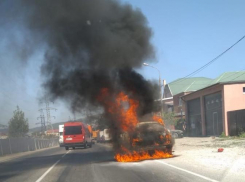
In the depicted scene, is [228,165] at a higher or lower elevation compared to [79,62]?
lower

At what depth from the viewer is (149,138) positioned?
15.8 m

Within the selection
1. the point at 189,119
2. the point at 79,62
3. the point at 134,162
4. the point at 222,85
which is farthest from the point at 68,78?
the point at 189,119

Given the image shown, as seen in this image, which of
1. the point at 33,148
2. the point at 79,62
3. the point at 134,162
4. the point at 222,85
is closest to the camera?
the point at 134,162

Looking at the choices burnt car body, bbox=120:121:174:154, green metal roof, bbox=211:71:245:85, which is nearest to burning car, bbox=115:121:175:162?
burnt car body, bbox=120:121:174:154

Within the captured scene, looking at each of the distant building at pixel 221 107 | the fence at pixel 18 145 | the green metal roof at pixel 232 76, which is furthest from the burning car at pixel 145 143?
the fence at pixel 18 145

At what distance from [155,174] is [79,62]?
30.4ft

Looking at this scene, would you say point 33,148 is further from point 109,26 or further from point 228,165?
point 228,165

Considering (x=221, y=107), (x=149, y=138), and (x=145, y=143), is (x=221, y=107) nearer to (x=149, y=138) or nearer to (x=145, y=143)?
(x=149, y=138)

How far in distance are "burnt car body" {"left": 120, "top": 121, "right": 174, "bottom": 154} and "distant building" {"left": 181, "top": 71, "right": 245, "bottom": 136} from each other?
13.5 m

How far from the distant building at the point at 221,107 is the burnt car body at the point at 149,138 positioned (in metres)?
13.5

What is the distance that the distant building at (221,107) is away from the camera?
2935 centimetres

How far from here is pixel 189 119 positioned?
41250mm

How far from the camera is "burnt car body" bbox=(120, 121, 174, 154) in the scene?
15.7 meters

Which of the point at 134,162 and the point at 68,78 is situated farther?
the point at 68,78
